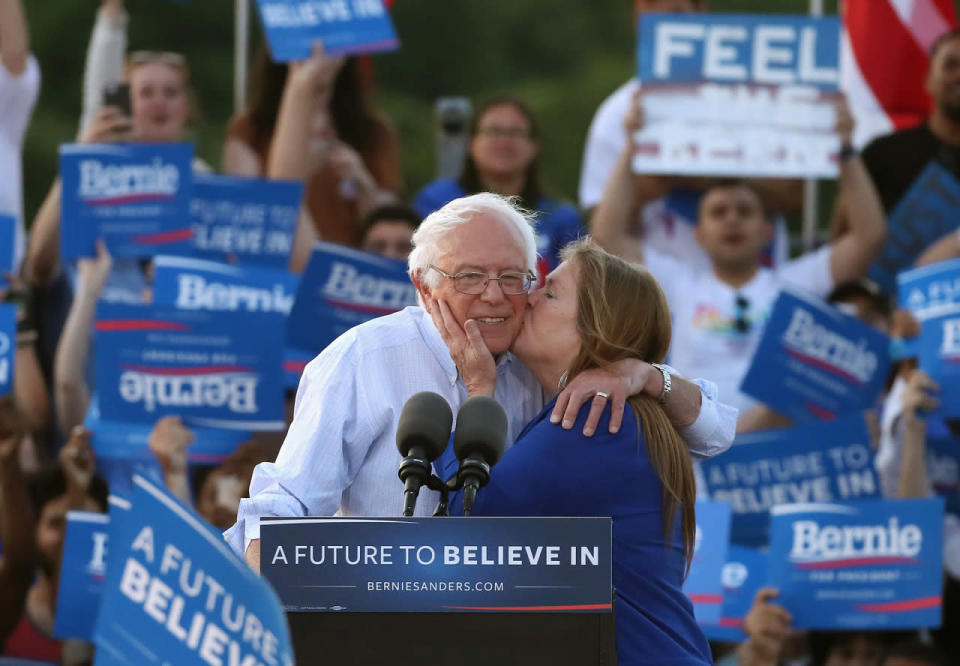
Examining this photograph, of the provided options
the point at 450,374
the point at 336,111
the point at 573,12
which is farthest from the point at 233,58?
the point at 450,374

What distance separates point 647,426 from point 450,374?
451mm

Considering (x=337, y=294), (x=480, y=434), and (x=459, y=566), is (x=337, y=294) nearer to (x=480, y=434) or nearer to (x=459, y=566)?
(x=480, y=434)

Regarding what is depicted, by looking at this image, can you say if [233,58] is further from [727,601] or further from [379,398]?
[379,398]

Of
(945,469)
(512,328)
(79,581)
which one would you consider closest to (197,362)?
(79,581)

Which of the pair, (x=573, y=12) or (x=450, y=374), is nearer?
(x=450, y=374)

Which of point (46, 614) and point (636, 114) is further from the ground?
point (636, 114)

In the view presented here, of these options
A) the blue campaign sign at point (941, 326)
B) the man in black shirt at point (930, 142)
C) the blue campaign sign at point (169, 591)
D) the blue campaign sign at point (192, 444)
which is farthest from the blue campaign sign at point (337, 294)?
the blue campaign sign at point (169, 591)

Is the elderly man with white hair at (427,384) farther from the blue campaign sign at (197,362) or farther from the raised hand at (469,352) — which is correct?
the blue campaign sign at (197,362)

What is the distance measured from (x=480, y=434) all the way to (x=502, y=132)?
13.1 feet

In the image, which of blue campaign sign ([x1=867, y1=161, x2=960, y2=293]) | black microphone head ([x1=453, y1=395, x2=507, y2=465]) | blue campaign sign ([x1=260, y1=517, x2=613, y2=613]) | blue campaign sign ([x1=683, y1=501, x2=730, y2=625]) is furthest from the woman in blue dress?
blue campaign sign ([x1=867, y1=161, x2=960, y2=293])

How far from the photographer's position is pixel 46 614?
6.01 meters

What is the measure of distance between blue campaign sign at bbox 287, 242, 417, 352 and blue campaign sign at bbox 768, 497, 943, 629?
4.85 feet

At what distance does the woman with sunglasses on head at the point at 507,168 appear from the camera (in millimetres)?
7016

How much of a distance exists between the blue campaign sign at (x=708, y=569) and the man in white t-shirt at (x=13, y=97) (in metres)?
2.57
